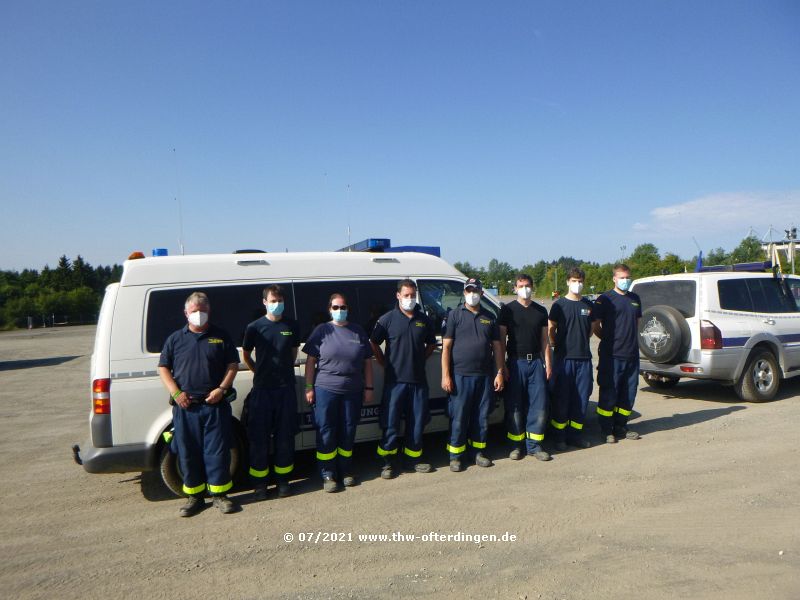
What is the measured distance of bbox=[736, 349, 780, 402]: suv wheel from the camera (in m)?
7.70

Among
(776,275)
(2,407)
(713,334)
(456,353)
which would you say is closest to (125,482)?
(456,353)

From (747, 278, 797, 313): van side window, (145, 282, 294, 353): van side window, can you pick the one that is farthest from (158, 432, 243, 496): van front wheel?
(747, 278, 797, 313): van side window

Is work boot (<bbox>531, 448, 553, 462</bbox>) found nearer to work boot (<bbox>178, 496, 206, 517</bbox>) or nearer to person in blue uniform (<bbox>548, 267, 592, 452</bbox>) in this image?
person in blue uniform (<bbox>548, 267, 592, 452</bbox>)

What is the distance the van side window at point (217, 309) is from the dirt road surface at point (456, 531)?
152cm

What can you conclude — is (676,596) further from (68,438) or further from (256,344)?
(68,438)

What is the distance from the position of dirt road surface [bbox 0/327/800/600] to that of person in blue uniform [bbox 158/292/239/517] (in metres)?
0.25

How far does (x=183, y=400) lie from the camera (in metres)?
4.25

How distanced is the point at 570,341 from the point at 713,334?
113 inches

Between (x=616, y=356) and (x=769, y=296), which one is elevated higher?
(x=769, y=296)

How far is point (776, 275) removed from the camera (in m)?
8.33

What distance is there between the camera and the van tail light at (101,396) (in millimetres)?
4383

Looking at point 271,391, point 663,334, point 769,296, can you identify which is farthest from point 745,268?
point 271,391

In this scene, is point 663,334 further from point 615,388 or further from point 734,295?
point 615,388

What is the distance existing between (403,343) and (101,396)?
8.45 ft
